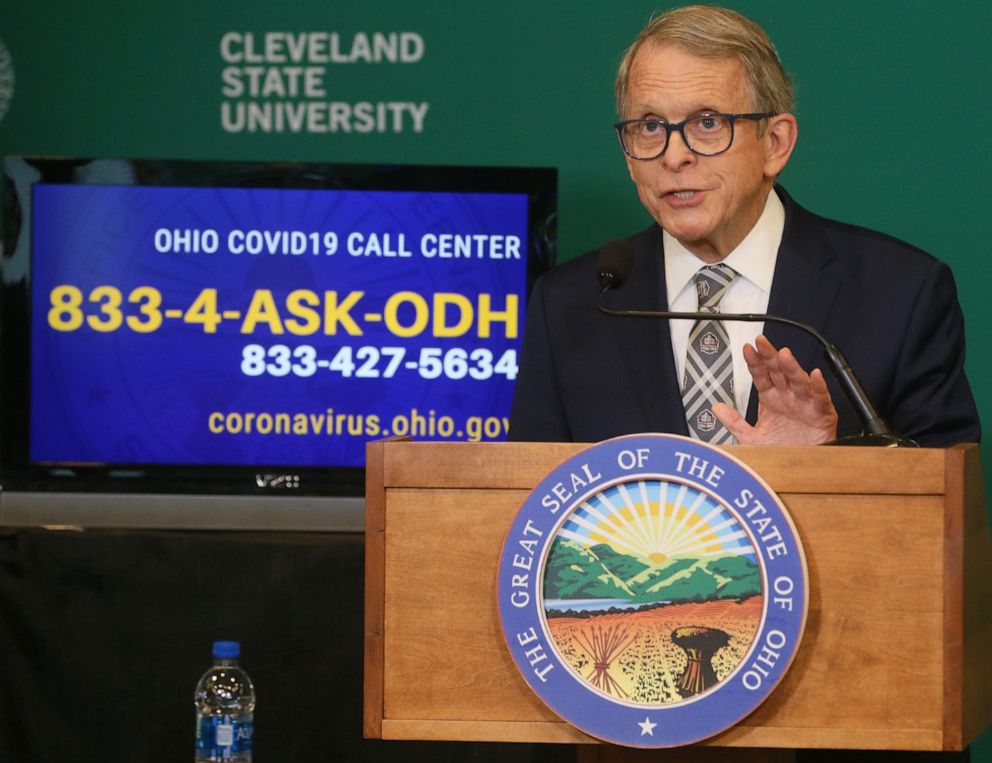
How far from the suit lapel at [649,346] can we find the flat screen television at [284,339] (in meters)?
1.18

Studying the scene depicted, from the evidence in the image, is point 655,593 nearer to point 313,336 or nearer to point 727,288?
point 727,288

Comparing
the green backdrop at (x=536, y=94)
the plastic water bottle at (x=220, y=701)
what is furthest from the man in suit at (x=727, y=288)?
the green backdrop at (x=536, y=94)

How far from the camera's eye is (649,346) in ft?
6.41

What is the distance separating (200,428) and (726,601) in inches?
83.5

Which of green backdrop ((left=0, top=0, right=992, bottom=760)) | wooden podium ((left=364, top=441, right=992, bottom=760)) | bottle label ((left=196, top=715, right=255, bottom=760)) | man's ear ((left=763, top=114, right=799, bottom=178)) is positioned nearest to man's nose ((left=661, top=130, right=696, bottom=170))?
man's ear ((left=763, top=114, right=799, bottom=178))

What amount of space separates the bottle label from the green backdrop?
1.48 m

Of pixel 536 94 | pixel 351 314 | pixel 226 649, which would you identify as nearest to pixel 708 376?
pixel 226 649

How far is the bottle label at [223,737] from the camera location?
264 cm

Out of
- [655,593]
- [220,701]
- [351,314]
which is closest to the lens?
[655,593]

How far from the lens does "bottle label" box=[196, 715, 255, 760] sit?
2641 mm

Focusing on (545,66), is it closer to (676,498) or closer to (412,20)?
(412,20)

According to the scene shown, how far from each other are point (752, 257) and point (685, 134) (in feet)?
0.67

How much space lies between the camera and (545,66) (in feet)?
12.0

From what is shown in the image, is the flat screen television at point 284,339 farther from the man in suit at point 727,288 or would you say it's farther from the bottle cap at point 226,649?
the man in suit at point 727,288
